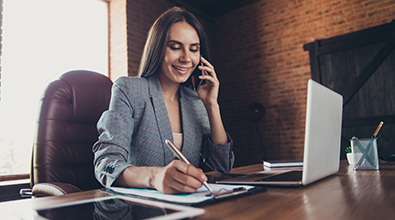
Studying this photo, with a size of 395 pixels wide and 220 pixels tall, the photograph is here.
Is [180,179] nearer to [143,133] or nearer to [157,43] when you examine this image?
[143,133]

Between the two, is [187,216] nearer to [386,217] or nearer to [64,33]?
[386,217]

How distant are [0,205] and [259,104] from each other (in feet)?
15.7

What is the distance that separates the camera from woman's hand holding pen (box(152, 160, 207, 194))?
66 centimetres

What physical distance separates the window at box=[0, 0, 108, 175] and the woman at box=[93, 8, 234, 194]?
212 cm

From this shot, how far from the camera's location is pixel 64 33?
4012mm

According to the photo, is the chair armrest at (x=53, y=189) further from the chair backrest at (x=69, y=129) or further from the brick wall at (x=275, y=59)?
the brick wall at (x=275, y=59)

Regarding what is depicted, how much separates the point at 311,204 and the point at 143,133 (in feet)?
2.78

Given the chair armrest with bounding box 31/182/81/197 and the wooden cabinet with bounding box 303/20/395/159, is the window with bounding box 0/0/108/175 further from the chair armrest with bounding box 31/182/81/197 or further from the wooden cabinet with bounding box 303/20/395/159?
the wooden cabinet with bounding box 303/20/395/159

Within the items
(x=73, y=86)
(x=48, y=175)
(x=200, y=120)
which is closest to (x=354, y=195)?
(x=200, y=120)

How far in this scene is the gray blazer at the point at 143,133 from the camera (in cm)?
101

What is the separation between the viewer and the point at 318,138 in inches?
32.2

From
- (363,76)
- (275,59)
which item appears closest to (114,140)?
(363,76)

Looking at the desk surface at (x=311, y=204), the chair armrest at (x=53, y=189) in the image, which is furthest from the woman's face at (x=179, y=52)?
the desk surface at (x=311, y=204)

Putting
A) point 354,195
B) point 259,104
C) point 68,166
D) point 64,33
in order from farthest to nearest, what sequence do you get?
point 259,104 < point 64,33 < point 68,166 < point 354,195
